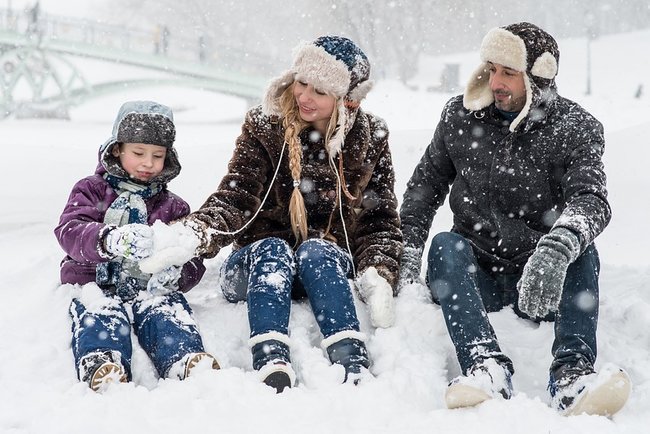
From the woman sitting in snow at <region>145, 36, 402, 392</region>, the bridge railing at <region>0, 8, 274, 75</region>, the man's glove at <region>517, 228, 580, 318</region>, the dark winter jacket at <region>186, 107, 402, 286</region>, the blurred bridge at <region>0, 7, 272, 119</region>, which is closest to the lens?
the man's glove at <region>517, 228, 580, 318</region>

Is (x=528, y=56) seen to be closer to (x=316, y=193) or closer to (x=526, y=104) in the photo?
(x=526, y=104)

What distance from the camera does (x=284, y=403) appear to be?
2393 mm

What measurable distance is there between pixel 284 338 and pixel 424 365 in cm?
61

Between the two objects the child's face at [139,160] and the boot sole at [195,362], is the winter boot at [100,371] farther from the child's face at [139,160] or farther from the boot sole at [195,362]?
the child's face at [139,160]

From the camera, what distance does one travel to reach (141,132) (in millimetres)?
3271

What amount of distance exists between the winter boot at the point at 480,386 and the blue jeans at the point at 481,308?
0.06 meters

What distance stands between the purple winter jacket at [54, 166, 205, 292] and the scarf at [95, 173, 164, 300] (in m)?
0.05

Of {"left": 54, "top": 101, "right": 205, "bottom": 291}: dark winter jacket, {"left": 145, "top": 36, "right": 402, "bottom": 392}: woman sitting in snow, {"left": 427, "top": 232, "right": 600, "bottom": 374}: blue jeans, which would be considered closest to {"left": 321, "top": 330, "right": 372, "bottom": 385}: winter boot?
{"left": 145, "top": 36, "right": 402, "bottom": 392}: woman sitting in snow

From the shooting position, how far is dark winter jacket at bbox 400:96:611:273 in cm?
316

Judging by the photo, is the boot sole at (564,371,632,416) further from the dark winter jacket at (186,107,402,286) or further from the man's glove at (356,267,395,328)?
the dark winter jacket at (186,107,402,286)

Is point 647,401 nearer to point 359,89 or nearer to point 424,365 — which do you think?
point 424,365

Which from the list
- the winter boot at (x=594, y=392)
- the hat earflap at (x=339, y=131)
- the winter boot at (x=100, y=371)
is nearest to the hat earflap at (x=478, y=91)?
the hat earflap at (x=339, y=131)

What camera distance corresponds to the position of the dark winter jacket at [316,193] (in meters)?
3.38

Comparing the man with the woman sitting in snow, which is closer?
the man
